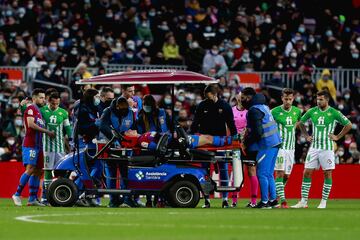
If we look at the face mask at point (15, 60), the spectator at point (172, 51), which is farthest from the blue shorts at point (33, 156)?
the spectator at point (172, 51)

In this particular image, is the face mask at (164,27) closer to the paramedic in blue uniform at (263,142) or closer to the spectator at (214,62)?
the spectator at (214,62)

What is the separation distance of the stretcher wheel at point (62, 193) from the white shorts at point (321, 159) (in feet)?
15.7

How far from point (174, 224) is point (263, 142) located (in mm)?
5587

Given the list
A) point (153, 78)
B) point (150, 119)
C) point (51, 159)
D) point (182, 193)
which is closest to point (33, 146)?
point (51, 159)

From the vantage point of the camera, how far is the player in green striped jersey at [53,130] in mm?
25156

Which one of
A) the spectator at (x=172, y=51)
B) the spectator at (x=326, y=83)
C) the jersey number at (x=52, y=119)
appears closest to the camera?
the jersey number at (x=52, y=119)

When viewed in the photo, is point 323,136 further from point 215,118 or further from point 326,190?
point 215,118

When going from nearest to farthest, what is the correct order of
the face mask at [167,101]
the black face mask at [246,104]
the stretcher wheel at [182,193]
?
1. the stretcher wheel at [182,193]
2. the black face mask at [246,104]
3. the face mask at [167,101]

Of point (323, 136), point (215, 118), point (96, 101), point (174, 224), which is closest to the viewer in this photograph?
point (174, 224)

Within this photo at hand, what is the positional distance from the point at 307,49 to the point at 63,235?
1026 inches

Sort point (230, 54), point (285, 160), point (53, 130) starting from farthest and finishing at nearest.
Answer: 1. point (230, 54)
2. point (285, 160)
3. point (53, 130)

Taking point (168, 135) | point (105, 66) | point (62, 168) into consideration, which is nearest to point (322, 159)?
→ point (168, 135)

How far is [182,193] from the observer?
75.7 feet

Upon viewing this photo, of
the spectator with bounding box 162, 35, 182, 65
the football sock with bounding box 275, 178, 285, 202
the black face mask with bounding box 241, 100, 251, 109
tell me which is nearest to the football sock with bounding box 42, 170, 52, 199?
the black face mask with bounding box 241, 100, 251, 109
